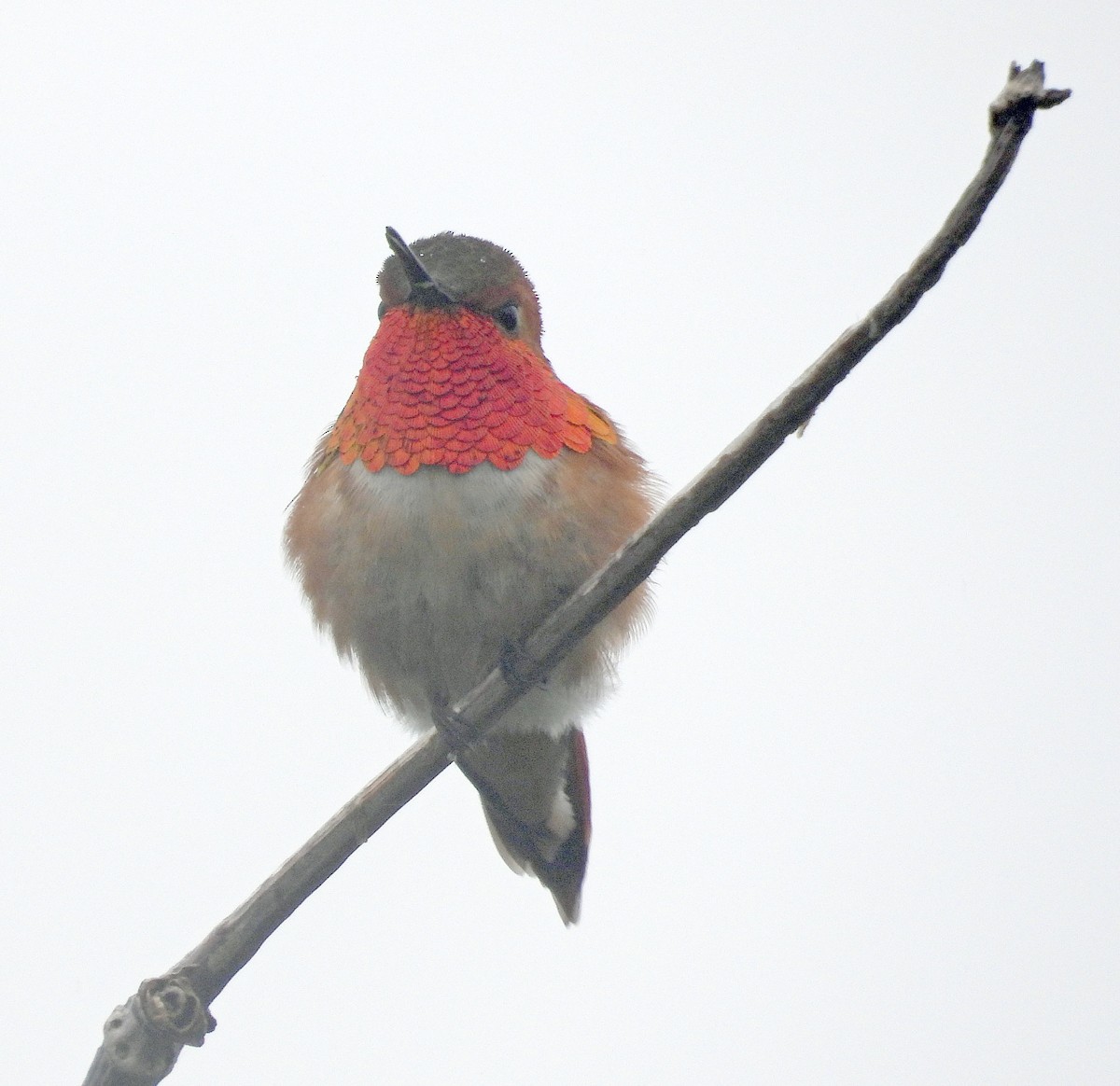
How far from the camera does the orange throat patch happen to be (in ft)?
14.6

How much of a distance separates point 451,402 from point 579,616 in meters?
1.05

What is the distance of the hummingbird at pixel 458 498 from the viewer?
4.41 m

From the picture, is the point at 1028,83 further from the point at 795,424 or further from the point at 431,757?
the point at 431,757

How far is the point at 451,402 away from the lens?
450 centimetres

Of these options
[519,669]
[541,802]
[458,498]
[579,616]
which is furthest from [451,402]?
[541,802]

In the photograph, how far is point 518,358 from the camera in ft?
15.5

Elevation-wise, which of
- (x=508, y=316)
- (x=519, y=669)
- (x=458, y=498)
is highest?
(x=508, y=316)

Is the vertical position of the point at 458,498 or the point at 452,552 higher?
the point at 458,498

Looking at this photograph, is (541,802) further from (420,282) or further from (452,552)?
(420,282)

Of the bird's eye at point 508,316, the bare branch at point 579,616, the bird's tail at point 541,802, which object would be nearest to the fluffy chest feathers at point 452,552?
the bird's eye at point 508,316

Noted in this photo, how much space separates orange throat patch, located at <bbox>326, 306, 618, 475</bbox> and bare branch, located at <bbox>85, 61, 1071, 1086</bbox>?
0.85 m

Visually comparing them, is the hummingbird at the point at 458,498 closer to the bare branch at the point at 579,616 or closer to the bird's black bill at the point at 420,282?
the bird's black bill at the point at 420,282

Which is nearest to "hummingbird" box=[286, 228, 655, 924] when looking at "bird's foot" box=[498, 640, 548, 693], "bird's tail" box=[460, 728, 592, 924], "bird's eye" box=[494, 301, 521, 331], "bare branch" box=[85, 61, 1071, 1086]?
"bird's eye" box=[494, 301, 521, 331]

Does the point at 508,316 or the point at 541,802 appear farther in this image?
the point at 541,802
